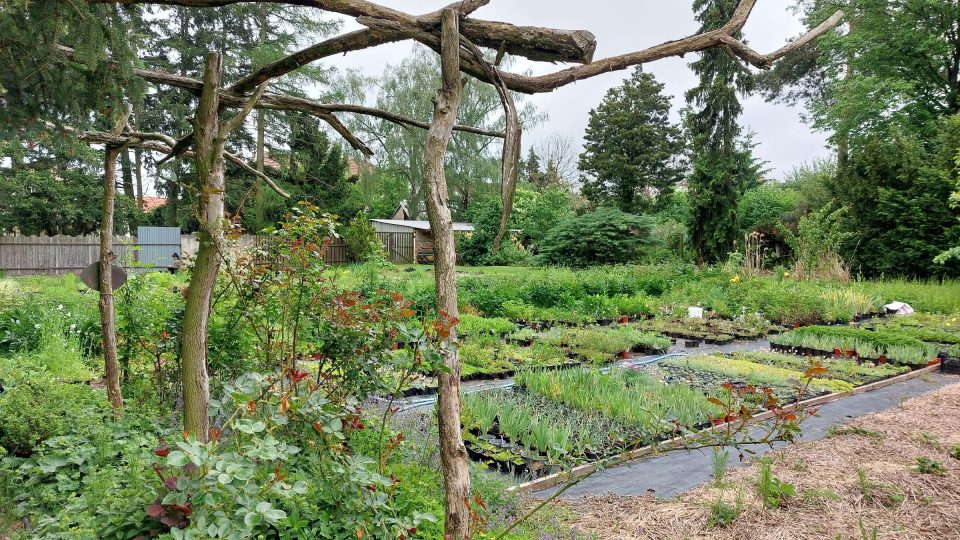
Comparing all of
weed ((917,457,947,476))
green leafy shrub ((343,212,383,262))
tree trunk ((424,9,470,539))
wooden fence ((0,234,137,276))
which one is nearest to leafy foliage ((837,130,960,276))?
weed ((917,457,947,476))

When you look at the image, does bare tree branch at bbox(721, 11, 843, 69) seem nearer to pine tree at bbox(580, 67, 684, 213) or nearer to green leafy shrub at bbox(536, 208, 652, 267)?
green leafy shrub at bbox(536, 208, 652, 267)

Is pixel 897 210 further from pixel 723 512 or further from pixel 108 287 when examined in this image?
Answer: pixel 108 287

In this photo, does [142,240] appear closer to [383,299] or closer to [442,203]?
[383,299]

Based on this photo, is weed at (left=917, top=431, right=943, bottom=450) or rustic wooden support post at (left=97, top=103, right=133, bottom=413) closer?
rustic wooden support post at (left=97, top=103, right=133, bottom=413)

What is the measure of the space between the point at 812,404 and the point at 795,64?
2501 centimetres

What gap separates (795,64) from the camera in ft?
83.0

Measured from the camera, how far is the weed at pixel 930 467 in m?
3.53

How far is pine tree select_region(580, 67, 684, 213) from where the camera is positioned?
2644cm

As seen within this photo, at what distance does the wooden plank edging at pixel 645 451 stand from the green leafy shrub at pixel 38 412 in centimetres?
254

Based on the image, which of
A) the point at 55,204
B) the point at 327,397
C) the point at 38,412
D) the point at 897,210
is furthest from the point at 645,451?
the point at 55,204

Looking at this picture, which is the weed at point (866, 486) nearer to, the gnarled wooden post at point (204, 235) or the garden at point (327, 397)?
the garden at point (327, 397)

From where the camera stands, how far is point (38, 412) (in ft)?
10.3

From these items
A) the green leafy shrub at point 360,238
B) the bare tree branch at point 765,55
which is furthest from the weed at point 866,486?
the green leafy shrub at point 360,238

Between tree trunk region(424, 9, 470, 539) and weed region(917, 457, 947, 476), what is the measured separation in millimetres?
3466
